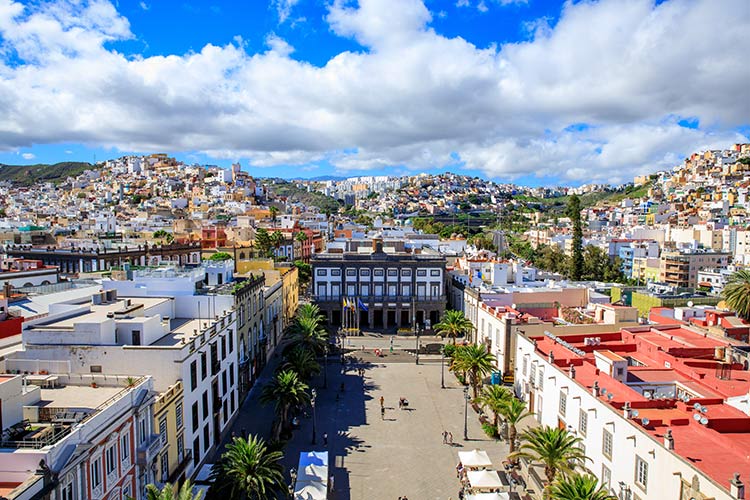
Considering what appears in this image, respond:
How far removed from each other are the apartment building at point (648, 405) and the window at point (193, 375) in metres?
17.6

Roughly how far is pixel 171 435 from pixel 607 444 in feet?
62.1

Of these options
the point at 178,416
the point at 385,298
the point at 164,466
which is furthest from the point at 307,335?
the point at 385,298

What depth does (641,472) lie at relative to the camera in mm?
19672

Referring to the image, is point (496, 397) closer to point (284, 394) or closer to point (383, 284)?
point (284, 394)

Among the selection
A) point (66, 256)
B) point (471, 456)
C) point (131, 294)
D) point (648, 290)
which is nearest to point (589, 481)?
point (471, 456)

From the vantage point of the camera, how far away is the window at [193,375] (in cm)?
2492

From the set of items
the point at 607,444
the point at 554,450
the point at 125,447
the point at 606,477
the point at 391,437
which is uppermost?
the point at 125,447

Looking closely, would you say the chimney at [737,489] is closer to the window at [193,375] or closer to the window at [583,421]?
the window at [583,421]

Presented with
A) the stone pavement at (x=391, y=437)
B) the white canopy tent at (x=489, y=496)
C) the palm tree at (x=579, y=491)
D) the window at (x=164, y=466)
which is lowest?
the stone pavement at (x=391, y=437)

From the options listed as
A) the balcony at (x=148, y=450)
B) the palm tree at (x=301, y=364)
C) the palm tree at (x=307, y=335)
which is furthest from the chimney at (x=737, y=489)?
the palm tree at (x=307, y=335)

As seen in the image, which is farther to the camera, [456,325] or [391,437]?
[456,325]

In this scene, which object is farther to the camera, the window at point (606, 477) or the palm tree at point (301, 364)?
the palm tree at point (301, 364)

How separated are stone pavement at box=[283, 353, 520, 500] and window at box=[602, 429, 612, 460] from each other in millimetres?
7316

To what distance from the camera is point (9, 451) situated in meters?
14.2
